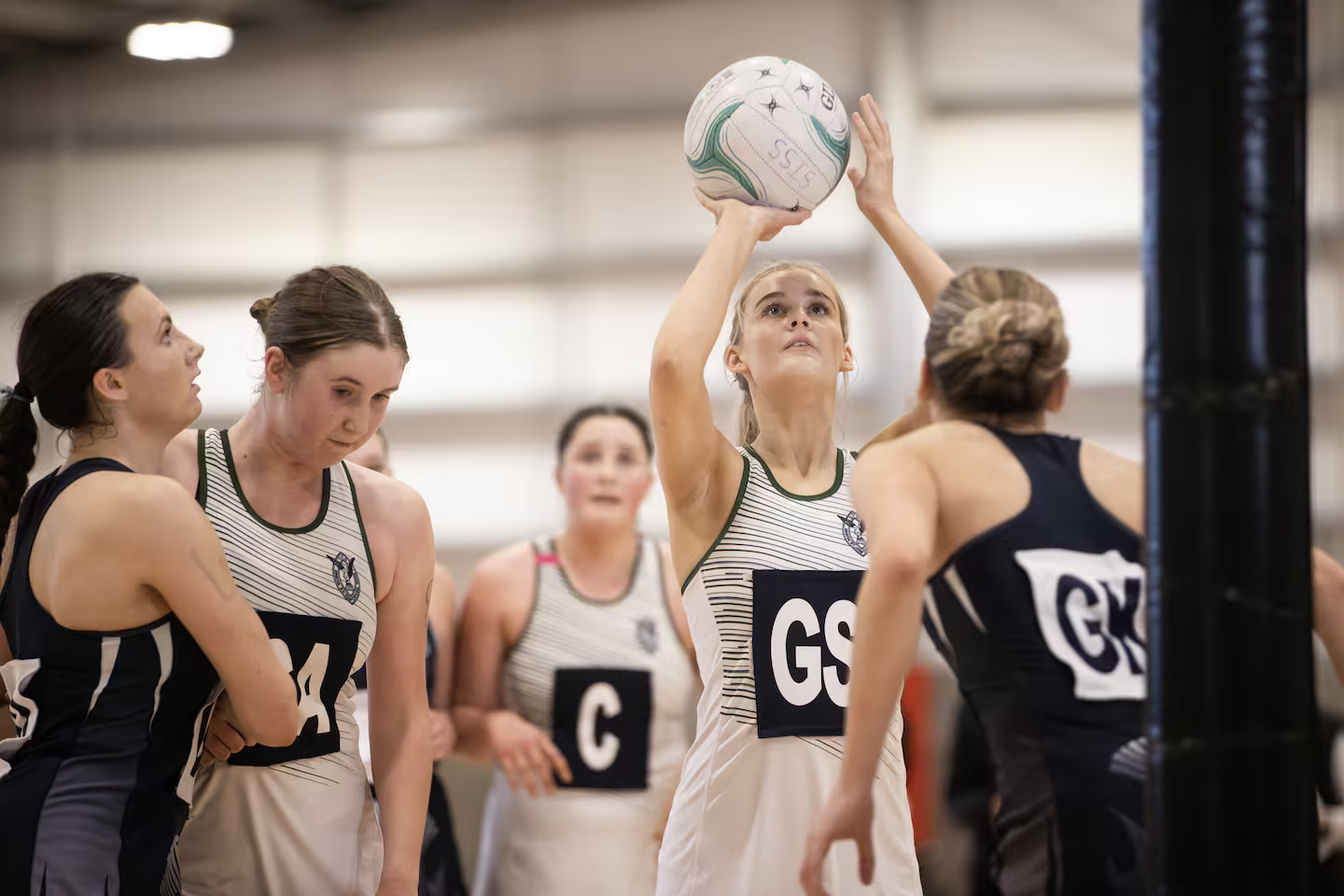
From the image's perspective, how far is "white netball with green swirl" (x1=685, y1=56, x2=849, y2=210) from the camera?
6.91 feet

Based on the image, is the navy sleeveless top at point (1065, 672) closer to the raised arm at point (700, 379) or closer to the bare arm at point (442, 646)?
the raised arm at point (700, 379)

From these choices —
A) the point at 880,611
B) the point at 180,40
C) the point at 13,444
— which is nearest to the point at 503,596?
the point at 13,444

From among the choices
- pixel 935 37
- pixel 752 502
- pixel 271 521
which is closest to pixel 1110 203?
pixel 935 37

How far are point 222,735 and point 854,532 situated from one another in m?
1.05

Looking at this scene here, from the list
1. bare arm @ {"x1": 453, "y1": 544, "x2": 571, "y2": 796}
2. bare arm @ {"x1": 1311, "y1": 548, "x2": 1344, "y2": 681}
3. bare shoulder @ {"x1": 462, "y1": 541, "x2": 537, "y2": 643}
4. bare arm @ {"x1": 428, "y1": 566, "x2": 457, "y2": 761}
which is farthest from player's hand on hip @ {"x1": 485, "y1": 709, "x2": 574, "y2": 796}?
bare arm @ {"x1": 1311, "y1": 548, "x2": 1344, "y2": 681}

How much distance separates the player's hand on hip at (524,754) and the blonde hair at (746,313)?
4.13ft

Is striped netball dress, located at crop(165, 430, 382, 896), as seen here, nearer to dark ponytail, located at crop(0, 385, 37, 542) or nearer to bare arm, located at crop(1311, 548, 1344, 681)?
dark ponytail, located at crop(0, 385, 37, 542)

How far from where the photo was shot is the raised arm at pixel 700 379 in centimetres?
200

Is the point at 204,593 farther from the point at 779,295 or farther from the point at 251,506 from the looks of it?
the point at 779,295

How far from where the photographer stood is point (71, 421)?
1.97 m

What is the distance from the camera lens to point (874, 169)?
224 centimetres

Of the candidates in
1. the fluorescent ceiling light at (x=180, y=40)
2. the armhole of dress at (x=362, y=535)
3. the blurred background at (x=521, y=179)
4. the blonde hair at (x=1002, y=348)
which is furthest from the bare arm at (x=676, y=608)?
the fluorescent ceiling light at (x=180, y=40)

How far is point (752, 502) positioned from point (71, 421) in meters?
1.05

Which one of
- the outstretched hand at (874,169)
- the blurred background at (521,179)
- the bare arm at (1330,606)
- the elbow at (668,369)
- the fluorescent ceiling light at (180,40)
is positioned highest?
the fluorescent ceiling light at (180,40)
